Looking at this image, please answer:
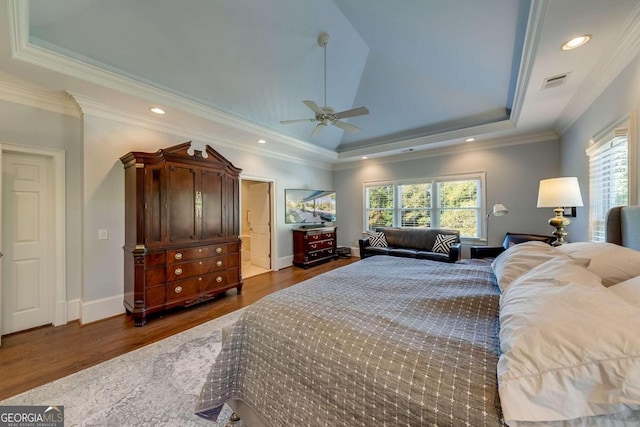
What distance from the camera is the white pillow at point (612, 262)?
1.39 metres

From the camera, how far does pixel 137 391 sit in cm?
190

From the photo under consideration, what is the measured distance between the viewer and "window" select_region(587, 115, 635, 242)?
2.15 meters

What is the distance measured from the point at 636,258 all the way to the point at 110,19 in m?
4.55

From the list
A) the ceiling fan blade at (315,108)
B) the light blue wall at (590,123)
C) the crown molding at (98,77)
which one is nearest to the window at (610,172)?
the light blue wall at (590,123)

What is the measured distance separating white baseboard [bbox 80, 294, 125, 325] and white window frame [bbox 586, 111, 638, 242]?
5594 mm

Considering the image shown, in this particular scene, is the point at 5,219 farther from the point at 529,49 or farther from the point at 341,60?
the point at 529,49

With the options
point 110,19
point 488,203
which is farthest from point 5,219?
point 488,203

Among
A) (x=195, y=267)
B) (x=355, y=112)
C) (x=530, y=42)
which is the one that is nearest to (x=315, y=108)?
(x=355, y=112)

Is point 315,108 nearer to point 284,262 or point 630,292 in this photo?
point 630,292

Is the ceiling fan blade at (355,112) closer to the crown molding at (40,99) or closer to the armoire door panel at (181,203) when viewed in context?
the armoire door panel at (181,203)

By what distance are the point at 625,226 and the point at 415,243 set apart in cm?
352

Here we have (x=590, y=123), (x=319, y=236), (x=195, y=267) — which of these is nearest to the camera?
(x=590, y=123)

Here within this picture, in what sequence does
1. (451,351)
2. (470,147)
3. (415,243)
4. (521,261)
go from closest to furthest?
(451,351)
(521,261)
(470,147)
(415,243)

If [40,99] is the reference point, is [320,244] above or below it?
below
